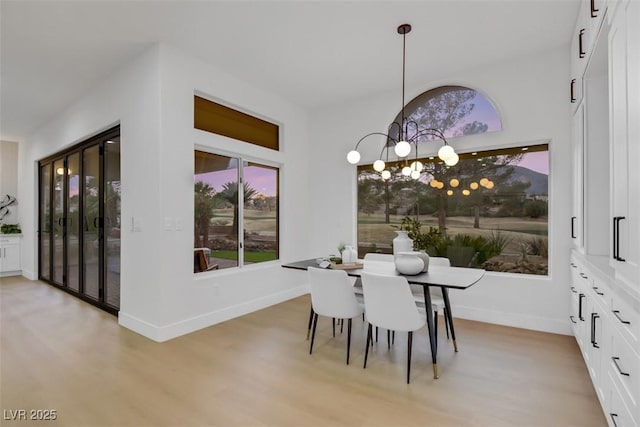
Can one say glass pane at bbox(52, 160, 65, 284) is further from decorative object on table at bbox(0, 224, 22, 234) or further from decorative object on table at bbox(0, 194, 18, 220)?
decorative object on table at bbox(0, 194, 18, 220)

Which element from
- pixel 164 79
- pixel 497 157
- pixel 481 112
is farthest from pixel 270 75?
pixel 497 157

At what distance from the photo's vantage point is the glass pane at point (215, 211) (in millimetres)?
3932

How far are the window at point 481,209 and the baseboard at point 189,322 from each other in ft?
6.83

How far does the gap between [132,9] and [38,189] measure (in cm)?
550

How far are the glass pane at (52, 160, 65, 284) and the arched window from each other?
5777 mm

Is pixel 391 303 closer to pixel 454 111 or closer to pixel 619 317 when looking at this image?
pixel 619 317

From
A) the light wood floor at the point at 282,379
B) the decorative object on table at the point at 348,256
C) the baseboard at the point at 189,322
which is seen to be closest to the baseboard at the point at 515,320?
the light wood floor at the point at 282,379

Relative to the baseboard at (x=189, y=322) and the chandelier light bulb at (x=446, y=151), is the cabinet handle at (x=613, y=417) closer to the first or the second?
the chandelier light bulb at (x=446, y=151)

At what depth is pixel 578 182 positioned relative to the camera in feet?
10.3

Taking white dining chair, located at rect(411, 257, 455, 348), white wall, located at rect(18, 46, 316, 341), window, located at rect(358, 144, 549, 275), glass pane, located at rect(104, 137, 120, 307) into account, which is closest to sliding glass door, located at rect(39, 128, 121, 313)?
glass pane, located at rect(104, 137, 120, 307)

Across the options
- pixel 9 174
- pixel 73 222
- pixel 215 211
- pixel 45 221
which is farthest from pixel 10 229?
pixel 215 211

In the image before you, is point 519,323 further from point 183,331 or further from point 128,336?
point 128,336

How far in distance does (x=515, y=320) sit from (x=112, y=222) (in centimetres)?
504

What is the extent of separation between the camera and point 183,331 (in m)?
3.56
